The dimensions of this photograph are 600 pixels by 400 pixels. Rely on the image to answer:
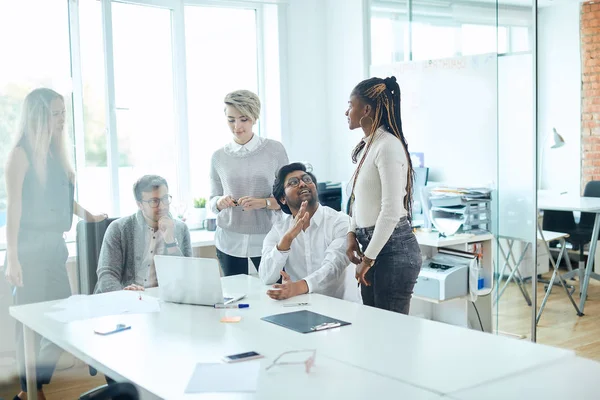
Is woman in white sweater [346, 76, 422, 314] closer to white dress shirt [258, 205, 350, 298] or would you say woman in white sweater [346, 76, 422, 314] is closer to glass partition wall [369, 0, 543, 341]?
white dress shirt [258, 205, 350, 298]

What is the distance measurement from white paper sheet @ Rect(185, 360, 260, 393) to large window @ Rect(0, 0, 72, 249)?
4.66ft

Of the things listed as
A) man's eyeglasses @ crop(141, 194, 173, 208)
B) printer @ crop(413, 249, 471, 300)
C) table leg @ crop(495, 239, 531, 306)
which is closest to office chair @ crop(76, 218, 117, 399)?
man's eyeglasses @ crop(141, 194, 173, 208)

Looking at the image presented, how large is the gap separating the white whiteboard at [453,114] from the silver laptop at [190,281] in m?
1.88

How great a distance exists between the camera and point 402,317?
79.6 inches

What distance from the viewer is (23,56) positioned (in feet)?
8.59

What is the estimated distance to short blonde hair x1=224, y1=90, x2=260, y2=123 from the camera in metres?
3.34

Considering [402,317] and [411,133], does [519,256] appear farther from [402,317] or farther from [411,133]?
[402,317]

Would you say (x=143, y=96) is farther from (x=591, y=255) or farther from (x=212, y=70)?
(x=591, y=255)

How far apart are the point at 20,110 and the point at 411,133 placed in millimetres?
2162

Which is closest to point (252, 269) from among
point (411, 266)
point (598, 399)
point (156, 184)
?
point (156, 184)

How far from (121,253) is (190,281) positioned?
83cm

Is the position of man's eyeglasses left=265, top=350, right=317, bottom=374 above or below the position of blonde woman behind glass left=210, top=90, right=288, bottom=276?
below

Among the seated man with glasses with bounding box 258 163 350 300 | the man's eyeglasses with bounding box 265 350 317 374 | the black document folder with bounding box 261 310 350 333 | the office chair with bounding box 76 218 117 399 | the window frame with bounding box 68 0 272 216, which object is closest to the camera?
the man's eyeglasses with bounding box 265 350 317 374

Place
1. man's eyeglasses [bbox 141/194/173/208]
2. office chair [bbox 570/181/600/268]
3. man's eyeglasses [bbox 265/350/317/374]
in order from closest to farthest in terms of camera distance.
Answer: man's eyeglasses [bbox 265/350/317/374]
man's eyeglasses [bbox 141/194/173/208]
office chair [bbox 570/181/600/268]
